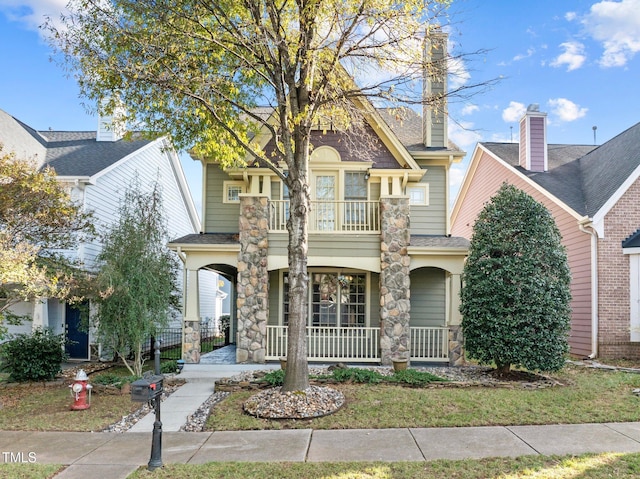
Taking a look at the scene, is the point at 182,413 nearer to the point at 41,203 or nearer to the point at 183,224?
the point at 41,203

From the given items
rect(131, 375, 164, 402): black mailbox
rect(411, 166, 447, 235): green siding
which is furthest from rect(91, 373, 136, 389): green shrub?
rect(411, 166, 447, 235): green siding

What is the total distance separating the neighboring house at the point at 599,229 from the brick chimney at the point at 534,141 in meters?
0.03

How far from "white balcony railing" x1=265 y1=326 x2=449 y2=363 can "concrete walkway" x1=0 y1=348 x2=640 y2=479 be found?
489cm

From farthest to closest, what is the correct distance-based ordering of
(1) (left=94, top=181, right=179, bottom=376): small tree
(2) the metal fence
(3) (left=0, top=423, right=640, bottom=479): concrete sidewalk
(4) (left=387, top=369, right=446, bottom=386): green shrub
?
(2) the metal fence → (1) (left=94, top=181, right=179, bottom=376): small tree → (4) (left=387, top=369, right=446, bottom=386): green shrub → (3) (left=0, top=423, right=640, bottom=479): concrete sidewalk

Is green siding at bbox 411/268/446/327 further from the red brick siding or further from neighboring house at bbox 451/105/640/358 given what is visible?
the red brick siding

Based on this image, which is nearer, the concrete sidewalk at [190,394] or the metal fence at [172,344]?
the concrete sidewalk at [190,394]

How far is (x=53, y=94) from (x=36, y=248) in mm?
7186

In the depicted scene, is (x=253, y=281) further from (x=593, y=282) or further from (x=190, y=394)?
(x=593, y=282)

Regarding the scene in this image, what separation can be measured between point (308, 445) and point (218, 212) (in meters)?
8.52

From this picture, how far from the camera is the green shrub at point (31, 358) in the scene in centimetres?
965

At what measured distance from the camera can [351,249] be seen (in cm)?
1152

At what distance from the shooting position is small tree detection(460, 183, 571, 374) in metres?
8.79

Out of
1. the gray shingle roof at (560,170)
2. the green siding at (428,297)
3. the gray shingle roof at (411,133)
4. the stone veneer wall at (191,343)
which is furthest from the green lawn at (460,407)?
the gray shingle roof at (411,133)

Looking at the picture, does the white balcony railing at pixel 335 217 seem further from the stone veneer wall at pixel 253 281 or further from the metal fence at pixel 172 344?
the metal fence at pixel 172 344
